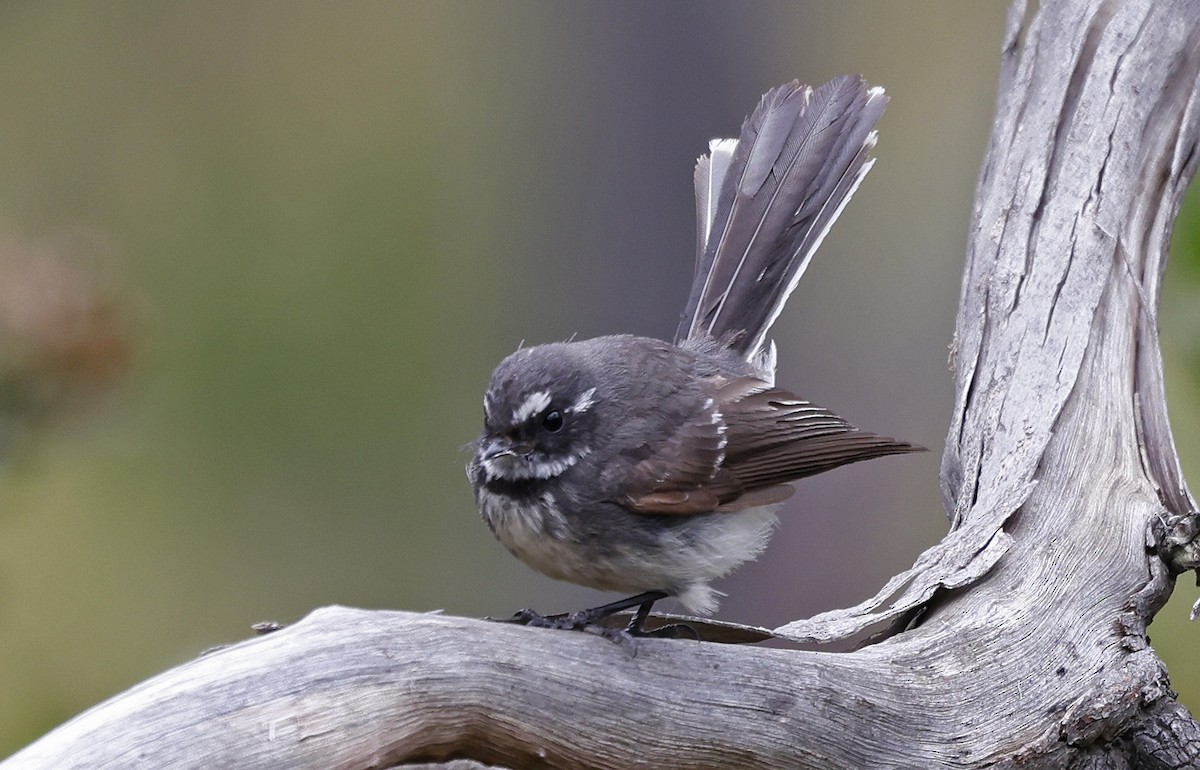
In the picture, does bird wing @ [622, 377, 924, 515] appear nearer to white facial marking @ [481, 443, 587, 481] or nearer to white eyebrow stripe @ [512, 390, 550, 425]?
white facial marking @ [481, 443, 587, 481]

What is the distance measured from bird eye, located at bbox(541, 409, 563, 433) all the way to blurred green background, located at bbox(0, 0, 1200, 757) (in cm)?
338

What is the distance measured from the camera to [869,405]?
7.56 metres

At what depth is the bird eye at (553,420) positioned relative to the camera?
11.6ft

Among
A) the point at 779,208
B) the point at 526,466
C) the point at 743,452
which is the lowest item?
the point at 526,466

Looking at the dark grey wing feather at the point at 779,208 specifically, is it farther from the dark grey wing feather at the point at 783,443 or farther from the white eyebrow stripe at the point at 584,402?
the white eyebrow stripe at the point at 584,402

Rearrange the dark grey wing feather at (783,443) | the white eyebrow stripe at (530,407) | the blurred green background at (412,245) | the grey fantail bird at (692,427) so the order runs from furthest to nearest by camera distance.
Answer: the blurred green background at (412,245) < the dark grey wing feather at (783,443) < the white eyebrow stripe at (530,407) < the grey fantail bird at (692,427)

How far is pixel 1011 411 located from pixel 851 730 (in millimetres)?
1359

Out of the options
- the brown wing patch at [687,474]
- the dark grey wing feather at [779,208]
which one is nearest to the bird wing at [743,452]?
the brown wing patch at [687,474]

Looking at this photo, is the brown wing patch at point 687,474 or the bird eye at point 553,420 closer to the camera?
the brown wing patch at point 687,474

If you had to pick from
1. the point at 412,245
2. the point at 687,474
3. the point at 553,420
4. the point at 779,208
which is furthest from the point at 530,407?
the point at 412,245

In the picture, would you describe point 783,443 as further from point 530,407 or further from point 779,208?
point 779,208

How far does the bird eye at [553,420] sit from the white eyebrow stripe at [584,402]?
0.15 feet

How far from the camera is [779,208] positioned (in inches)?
169

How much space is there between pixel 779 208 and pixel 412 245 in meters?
5.10
